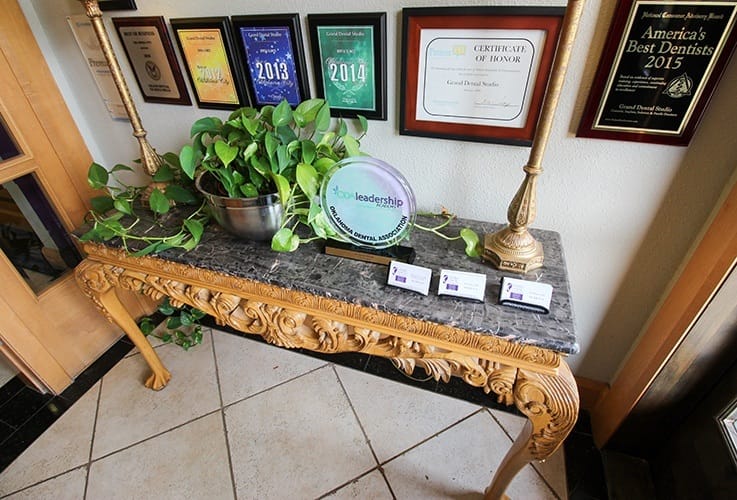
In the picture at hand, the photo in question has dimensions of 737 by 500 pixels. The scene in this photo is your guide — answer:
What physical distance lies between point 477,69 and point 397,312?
2.00 feet

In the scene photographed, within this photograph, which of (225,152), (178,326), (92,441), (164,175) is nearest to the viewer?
(225,152)

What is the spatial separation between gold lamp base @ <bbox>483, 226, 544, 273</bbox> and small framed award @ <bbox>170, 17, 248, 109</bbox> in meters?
0.88

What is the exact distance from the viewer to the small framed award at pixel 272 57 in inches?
36.2

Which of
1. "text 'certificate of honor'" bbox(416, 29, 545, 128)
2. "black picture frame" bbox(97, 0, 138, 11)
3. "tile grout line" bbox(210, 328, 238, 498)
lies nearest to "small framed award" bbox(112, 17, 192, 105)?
"black picture frame" bbox(97, 0, 138, 11)

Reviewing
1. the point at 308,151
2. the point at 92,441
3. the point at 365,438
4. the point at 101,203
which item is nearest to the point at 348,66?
the point at 308,151

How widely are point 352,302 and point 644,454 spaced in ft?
3.65

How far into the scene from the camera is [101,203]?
1.05m

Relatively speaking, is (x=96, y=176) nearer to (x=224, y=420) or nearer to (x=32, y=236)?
(x=32, y=236)

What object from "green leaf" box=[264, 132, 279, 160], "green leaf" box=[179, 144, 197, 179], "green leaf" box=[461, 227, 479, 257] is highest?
"green leaf" box=[264, 132, 279, 160]

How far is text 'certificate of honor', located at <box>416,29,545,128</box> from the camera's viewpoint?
0.77 metres

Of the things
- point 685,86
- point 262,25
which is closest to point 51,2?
point 262,25

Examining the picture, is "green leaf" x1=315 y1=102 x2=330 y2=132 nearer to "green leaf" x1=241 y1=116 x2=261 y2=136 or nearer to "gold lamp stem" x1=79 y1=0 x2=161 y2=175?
"green leaf" x1=241 y1=116 x2=261 y2=136

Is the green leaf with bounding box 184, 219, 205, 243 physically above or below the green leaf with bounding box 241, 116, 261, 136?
below

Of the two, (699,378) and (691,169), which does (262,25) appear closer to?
(691,169)
